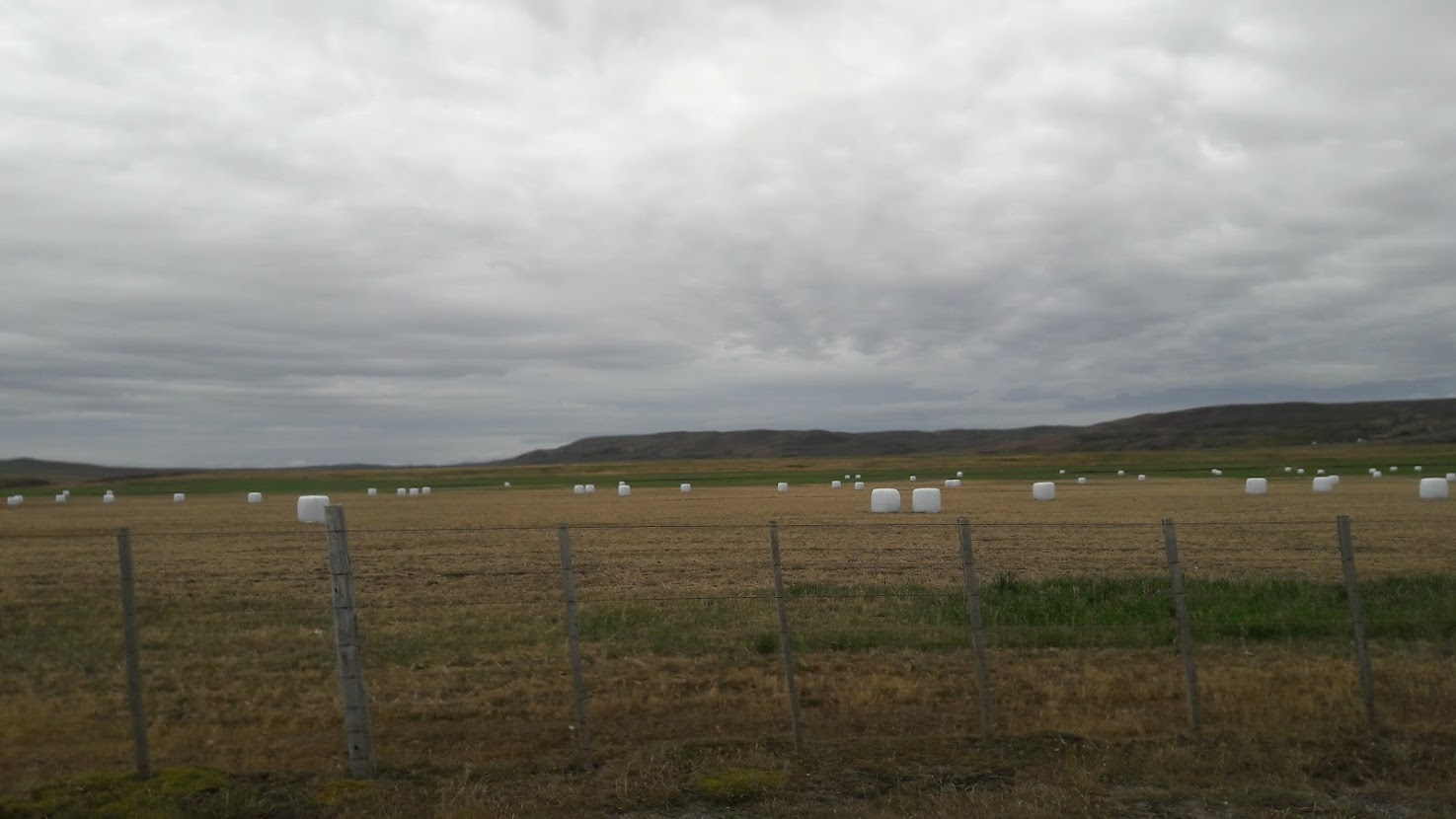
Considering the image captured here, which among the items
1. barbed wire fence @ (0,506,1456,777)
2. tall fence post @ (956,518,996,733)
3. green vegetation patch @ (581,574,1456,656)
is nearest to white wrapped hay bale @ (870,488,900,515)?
barbed wire fence @ (0,506,1456,777)

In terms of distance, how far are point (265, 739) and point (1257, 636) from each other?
11935mm

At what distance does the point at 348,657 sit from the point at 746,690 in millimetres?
4496

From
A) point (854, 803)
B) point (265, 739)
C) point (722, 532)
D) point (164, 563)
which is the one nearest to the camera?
point (854, 803)

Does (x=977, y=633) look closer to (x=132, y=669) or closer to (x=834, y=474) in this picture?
(x=132, y=669)

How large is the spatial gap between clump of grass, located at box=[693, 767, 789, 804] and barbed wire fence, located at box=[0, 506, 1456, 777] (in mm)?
996

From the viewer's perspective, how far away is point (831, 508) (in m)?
45.8

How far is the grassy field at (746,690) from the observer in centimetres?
811

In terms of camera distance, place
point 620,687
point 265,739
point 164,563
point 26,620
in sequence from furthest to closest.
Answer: point 164,563 → point 26,620 → point 620,687 → point 265,739

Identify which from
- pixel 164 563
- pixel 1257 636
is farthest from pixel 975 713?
pixel 164 563

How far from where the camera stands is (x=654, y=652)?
13.6m

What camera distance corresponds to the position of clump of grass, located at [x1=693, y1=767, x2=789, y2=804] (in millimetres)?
8000

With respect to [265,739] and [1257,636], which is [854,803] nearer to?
[265,739]

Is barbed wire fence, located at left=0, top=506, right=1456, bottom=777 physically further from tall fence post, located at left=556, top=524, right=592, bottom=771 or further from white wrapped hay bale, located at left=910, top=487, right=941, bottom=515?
white wrapped hay bale, located at left=910, top=487, right=941, bottom=515

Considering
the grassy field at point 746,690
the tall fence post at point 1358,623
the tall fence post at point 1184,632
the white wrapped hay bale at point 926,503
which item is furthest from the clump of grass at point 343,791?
the white wrapped hay bale at point 926,503
